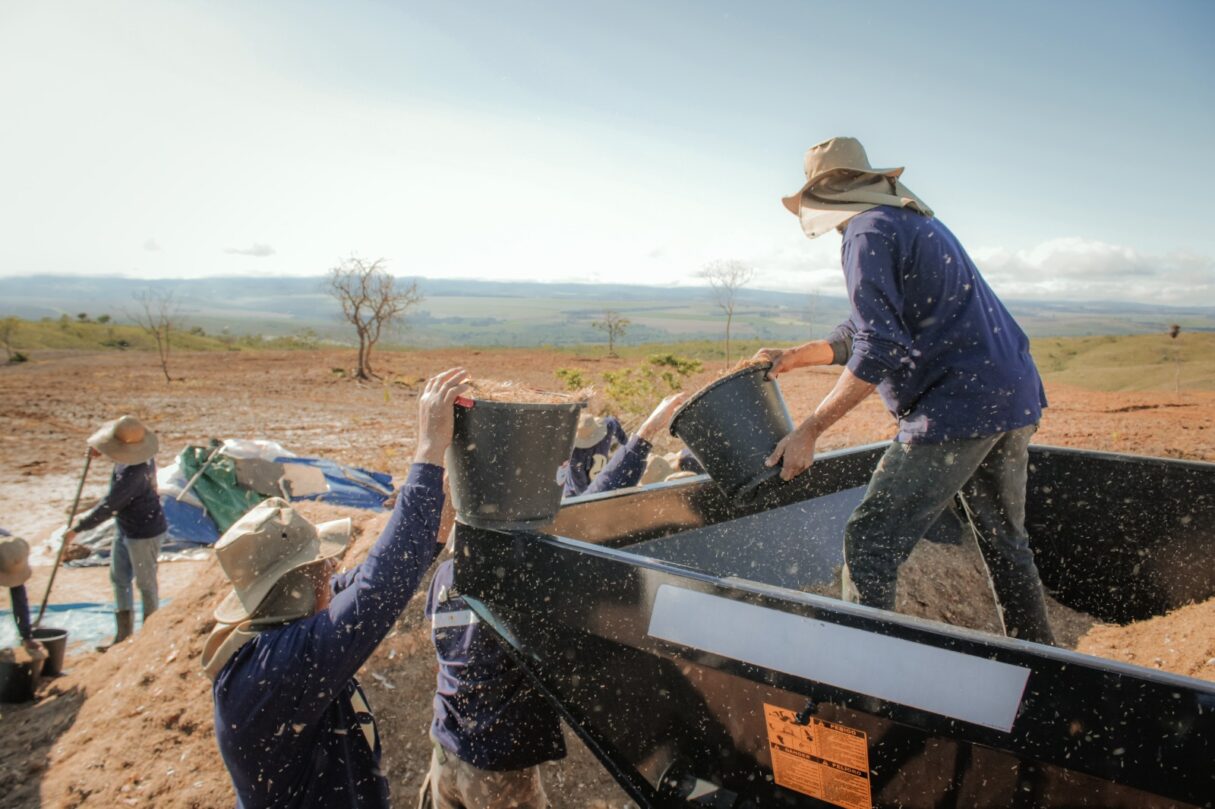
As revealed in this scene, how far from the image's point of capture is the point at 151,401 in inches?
869

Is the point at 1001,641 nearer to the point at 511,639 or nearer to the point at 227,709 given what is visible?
the point at 511,639

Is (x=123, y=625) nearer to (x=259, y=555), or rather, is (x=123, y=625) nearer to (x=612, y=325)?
(x=259, y=555)

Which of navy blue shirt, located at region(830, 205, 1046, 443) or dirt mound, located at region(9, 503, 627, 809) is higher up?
navy blue shirt, located at region(830, 205, 1046, 443)

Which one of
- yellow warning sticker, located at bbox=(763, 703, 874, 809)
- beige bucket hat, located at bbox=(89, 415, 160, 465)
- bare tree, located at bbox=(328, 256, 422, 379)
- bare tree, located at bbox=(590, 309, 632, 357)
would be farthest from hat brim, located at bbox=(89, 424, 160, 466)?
bare tree, located at bbox=(590, 309, 632, 357)

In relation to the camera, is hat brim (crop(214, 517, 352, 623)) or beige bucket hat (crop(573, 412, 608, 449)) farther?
beige bucket hat (crop(573, 412, 608, 449))

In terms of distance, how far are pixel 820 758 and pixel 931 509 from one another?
3.41 ft

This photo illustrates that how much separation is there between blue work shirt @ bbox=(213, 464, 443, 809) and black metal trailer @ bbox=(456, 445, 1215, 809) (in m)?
0.23

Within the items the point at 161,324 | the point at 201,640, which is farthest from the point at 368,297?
the point at 201,640

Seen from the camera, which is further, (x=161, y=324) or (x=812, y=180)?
(x=161, y=324)

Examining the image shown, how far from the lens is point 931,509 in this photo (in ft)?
7.35

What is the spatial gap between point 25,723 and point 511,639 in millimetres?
4232

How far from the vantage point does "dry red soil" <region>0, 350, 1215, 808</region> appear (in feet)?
9.66

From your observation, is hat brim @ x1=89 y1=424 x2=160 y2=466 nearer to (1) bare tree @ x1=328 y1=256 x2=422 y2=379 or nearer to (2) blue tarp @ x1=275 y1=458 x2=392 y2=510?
(2) blue tarp @ x1=275 y1=458 x2=392 y2=510

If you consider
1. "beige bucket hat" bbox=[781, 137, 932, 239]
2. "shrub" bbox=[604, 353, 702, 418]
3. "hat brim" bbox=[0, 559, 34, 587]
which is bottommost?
"hat brim" bbox=[0, 559, 34, 587]
